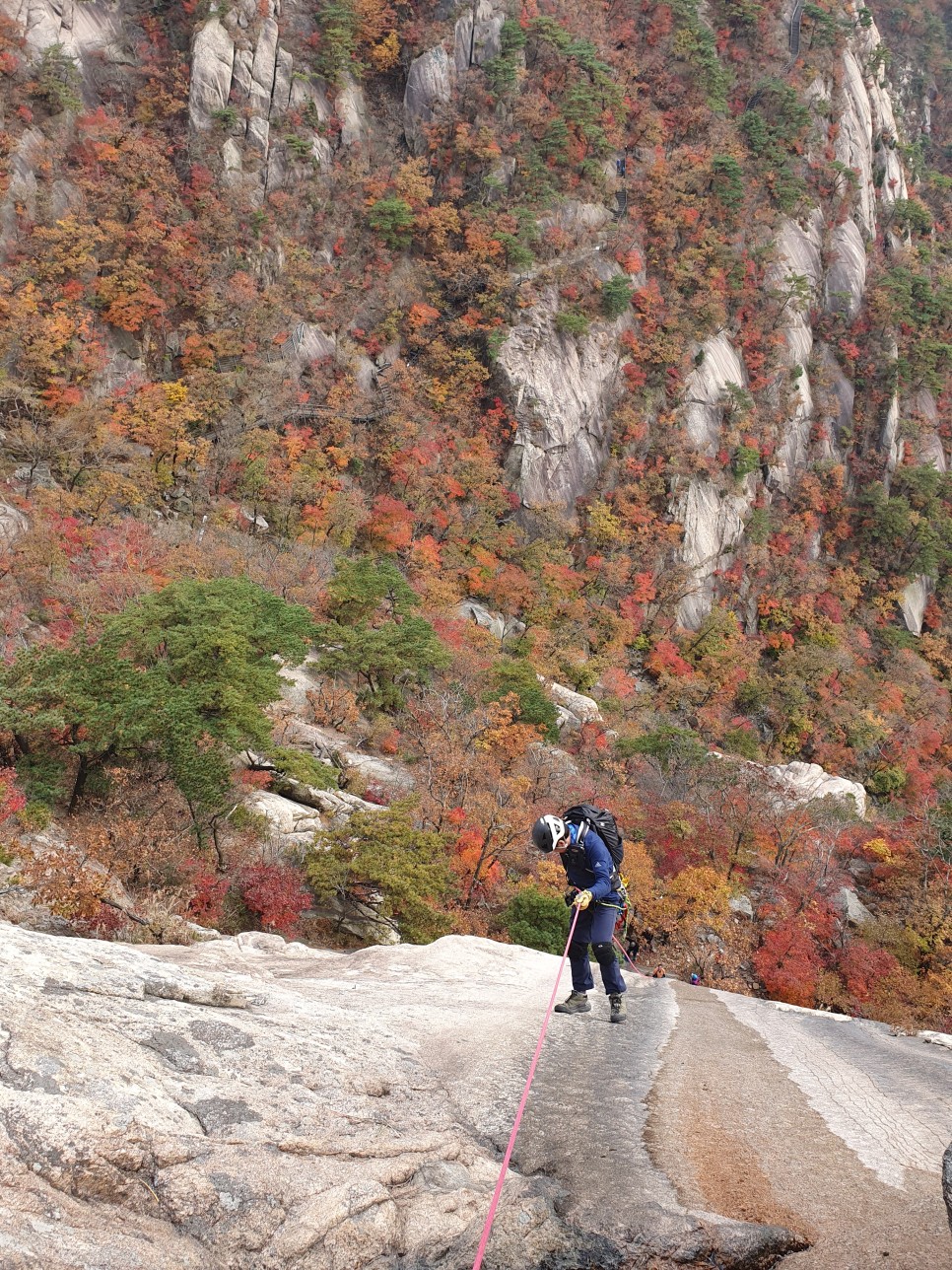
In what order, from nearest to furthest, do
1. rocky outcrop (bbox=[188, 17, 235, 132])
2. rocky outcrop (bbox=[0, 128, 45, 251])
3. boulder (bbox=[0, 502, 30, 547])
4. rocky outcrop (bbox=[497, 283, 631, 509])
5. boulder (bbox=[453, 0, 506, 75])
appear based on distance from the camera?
1. boulder (bbox=[0, 502, 30, 547])
2. rocky outcrop (bbox=[0, 128, 45, 251])
3. rocky outcrop (bbox=[188, 17, 235, 132])
4. rocky outcrop (bbox=[497, 283, 631, 509])
5. boulder (bbox=[453, 0, 506, 75])

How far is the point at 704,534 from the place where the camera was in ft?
131

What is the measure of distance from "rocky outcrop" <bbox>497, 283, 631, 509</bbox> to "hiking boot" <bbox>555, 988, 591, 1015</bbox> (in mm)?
31717

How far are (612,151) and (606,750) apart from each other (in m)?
34.3

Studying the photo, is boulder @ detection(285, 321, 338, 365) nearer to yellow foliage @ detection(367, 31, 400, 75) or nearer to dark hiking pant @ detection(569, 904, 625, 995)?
yellow foliage @ detection(367, 31, 400, 75)

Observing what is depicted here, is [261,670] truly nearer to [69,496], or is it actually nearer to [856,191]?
[69,496]

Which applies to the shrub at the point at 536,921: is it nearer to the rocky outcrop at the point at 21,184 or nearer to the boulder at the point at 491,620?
the boulder at the point at 491,620

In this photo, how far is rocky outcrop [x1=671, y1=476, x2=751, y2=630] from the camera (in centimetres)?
3928

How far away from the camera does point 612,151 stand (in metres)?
39.7

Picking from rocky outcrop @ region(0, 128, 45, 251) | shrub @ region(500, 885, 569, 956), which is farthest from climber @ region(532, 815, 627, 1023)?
rocky outcrop @ region(0, 128, 45, 251)

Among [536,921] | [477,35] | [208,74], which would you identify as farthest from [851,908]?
[477,35]

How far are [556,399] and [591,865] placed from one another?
35.0 metres

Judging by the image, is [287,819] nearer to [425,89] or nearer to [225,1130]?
[225,1130]

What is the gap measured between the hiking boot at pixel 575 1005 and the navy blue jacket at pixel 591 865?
3.12 ft

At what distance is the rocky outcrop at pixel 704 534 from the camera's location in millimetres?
39281
